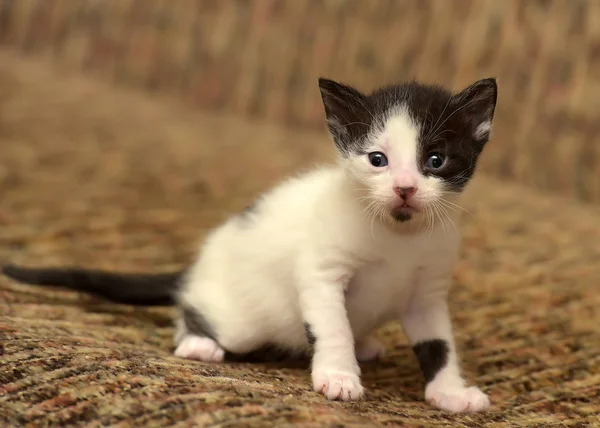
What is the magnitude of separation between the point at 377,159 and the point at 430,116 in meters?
0.13

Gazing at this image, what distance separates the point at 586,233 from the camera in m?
2.50

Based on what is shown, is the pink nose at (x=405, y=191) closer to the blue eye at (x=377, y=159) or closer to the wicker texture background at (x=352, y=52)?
the blue eye at (x=377, y=159)

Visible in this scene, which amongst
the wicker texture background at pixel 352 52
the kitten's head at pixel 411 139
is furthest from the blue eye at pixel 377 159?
the wicker texture background at pixel 352 52

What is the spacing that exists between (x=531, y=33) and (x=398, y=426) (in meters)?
2.22

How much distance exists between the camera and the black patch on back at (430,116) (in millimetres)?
1377

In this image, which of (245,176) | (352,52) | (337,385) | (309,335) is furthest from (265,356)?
(352,52)

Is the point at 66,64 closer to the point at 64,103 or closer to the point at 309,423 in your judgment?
the point at 64,103

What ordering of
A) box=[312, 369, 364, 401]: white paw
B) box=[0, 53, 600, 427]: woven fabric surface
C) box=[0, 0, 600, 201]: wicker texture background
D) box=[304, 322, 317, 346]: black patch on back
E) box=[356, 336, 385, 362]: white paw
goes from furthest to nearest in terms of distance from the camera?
box=[0, 0, 600, 201]: wicker texture background, box=[356, 336, 385, 362]: white paw, box=[304, 322, 317, 346]: black patch on back, box=[312, 369, 364, 401]: white paw, box=[0, 53, 600, 427]: woven fabric surface

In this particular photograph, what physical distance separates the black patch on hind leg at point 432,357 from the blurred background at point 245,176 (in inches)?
2.1

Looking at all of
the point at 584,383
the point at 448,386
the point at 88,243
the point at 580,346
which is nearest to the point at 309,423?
the point at 448,386

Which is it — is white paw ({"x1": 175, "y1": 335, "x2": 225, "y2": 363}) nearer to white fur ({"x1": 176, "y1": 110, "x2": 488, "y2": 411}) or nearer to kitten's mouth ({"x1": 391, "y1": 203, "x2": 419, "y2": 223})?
white fur ({"x1": 176, "y1": 110, "x2": 488, "y2": 411})

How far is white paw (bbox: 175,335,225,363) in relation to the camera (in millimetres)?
1562

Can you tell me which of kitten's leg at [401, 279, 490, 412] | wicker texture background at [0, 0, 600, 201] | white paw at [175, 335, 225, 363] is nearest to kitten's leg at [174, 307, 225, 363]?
white paw at [175, 335, 225, 363]

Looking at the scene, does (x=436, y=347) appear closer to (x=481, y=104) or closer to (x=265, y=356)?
(x=265, y=356)
